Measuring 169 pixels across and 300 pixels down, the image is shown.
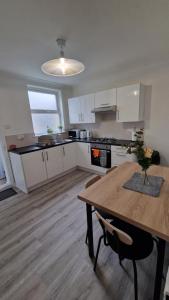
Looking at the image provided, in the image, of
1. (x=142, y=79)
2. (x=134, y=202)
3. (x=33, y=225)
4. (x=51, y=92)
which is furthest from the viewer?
(x=51, y=92)

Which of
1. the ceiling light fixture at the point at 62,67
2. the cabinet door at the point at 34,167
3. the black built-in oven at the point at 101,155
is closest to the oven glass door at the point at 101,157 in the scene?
the black built-in oven at the point at 101,155

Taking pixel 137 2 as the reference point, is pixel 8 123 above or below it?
below

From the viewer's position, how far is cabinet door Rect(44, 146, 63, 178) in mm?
3127

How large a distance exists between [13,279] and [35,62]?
2.92 m

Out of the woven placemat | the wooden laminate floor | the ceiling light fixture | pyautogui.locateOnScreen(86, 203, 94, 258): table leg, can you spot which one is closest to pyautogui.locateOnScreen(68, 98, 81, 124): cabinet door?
the ceiling light fixture

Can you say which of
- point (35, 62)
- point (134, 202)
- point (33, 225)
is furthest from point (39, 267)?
point (35, 62)

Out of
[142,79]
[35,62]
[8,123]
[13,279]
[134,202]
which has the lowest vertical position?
[13,279]

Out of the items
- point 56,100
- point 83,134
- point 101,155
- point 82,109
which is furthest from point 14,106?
point 101,155

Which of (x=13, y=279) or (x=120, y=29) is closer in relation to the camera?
(x=13, y=279)

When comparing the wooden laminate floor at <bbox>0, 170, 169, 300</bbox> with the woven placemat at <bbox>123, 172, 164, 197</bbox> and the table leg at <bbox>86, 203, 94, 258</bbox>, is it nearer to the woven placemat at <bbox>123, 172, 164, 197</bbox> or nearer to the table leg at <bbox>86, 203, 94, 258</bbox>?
the table leg at <bbox>86, 203, 94, 258</bbox>

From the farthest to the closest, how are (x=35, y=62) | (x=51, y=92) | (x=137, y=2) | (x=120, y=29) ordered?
(x=51, y=92)
(x=35, y=62)
(x=120, y=29)
(x=137, y=2)

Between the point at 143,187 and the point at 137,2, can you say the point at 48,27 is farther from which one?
the point at 143,187

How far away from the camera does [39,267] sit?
141cm

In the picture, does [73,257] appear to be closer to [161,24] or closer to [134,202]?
[134,202]
